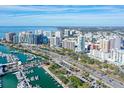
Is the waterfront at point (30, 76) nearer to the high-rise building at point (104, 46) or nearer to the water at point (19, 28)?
the water at point (19, 28)

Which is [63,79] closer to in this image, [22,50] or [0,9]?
[22,50]

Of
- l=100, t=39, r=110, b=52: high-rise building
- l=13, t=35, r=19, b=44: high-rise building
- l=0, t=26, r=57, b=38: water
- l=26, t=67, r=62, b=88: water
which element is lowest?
l=26, t=67, r=62, b=88: water

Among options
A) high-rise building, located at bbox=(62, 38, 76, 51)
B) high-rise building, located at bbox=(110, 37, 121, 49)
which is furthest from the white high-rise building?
high-rise building, located at bbox=(62, 38, 76, 51)

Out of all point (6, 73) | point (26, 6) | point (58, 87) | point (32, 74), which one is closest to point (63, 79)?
point (58, 87)

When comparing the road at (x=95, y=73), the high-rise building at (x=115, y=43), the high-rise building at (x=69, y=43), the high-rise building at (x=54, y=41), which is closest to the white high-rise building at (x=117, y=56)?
the high-rise building at (x=115, y=43)

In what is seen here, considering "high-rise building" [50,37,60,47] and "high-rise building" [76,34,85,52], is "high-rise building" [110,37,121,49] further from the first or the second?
"high-rise building" [50,37,60,47]

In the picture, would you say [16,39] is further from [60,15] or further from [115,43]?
[115,43]
